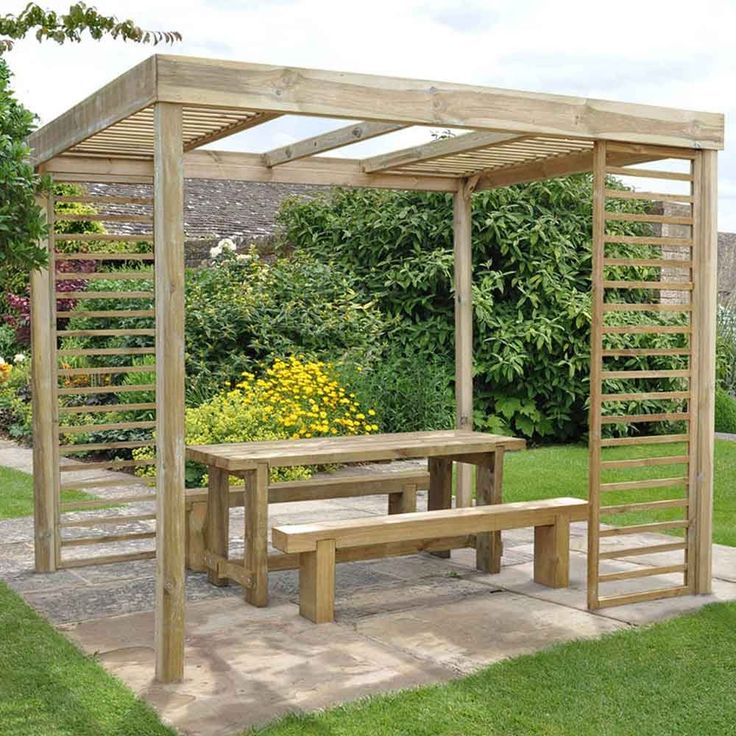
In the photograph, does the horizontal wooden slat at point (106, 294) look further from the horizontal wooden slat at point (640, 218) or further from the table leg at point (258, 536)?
the horizontal wooden slat at point (640, 218)

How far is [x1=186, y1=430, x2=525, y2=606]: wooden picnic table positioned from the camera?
244 inches

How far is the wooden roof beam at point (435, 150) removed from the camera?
646 cm

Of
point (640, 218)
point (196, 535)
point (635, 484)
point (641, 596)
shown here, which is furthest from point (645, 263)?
point (196, 535)

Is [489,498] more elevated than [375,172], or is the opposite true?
[375,172]

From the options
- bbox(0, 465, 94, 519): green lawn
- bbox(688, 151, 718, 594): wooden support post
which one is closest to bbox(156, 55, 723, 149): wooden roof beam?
bbox(688, 151, 718, 594): wooden support post

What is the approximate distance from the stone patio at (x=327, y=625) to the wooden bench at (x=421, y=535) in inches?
5.2

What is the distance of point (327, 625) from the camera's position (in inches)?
227

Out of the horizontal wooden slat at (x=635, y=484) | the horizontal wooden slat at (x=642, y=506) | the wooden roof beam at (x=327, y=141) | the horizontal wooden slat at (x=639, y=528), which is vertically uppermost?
the wooden roof beam at (x=327, y=141)

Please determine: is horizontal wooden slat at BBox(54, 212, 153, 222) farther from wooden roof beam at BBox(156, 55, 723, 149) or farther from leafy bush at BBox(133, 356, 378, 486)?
leafy bush at BBox(133, 356, 378, 486)

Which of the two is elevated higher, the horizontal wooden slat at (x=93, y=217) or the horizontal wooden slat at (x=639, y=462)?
the horizontal wooden slat at (x=93, y=217)

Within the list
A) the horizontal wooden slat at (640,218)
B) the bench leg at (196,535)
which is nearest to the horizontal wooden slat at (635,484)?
the horizontal wooden slat at (640,218)

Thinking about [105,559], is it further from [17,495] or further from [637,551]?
[637,551]

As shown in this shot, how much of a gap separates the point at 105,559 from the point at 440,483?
2.30m

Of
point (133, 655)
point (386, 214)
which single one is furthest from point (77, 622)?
point (386, 214)
